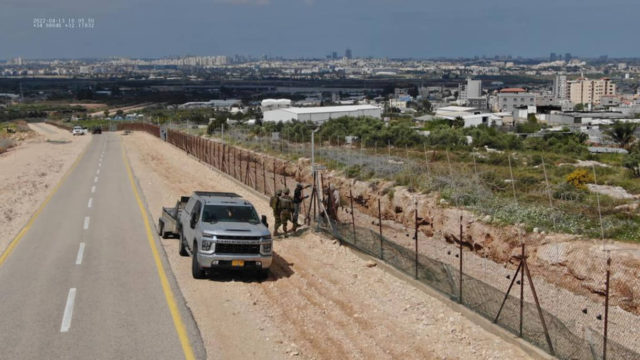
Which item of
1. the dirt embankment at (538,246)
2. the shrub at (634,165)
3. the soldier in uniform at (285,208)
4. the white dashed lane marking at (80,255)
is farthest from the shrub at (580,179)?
the white dashed lane marking at (80,255)

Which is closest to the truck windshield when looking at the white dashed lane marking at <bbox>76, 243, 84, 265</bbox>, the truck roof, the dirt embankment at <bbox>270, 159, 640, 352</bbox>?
the truck roof

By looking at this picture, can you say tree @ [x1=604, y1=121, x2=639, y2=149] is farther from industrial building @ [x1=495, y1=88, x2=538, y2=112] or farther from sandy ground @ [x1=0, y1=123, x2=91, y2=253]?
industrial building @ [x1=495, y1=88, x2=538, y2=112]

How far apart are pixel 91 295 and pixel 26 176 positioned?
30391mm

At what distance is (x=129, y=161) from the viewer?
51.7 m

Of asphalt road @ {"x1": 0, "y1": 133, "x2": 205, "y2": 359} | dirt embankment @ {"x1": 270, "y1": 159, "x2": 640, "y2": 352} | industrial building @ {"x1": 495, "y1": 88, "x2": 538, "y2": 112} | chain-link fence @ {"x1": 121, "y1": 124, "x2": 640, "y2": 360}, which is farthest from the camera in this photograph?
industrial building @ {"x1": 495, "y1": 88, "x2": 538, "y2": 112}

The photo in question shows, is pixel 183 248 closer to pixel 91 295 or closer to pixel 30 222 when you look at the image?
pixel 91 295

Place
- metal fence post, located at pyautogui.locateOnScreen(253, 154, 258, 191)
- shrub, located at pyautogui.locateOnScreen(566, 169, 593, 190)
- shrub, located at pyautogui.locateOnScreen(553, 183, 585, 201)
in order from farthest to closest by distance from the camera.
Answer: metal fence post, located at pyautogui.locateOnScreen(253, 154, 258, 191) < shrub, located at pyautogui.locateOnScreen(566, 169, 593, 190) < shrub, located at pyautogui.locateOnScreen(553, 183, 585, 201)

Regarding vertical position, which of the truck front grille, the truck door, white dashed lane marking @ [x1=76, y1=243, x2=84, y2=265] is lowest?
white dashed lane marking @ [x1=76, y1=243, x2=84, y2=265]

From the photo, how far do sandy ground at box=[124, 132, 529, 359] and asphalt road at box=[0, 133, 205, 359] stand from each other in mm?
537

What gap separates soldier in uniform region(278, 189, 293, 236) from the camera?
22.6m

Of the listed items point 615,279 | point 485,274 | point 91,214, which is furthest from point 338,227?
point 91,214

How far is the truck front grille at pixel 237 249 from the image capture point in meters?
16.5

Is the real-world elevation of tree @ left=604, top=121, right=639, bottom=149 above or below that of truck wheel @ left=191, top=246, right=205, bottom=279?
below

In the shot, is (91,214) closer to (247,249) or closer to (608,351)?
(247,249)
